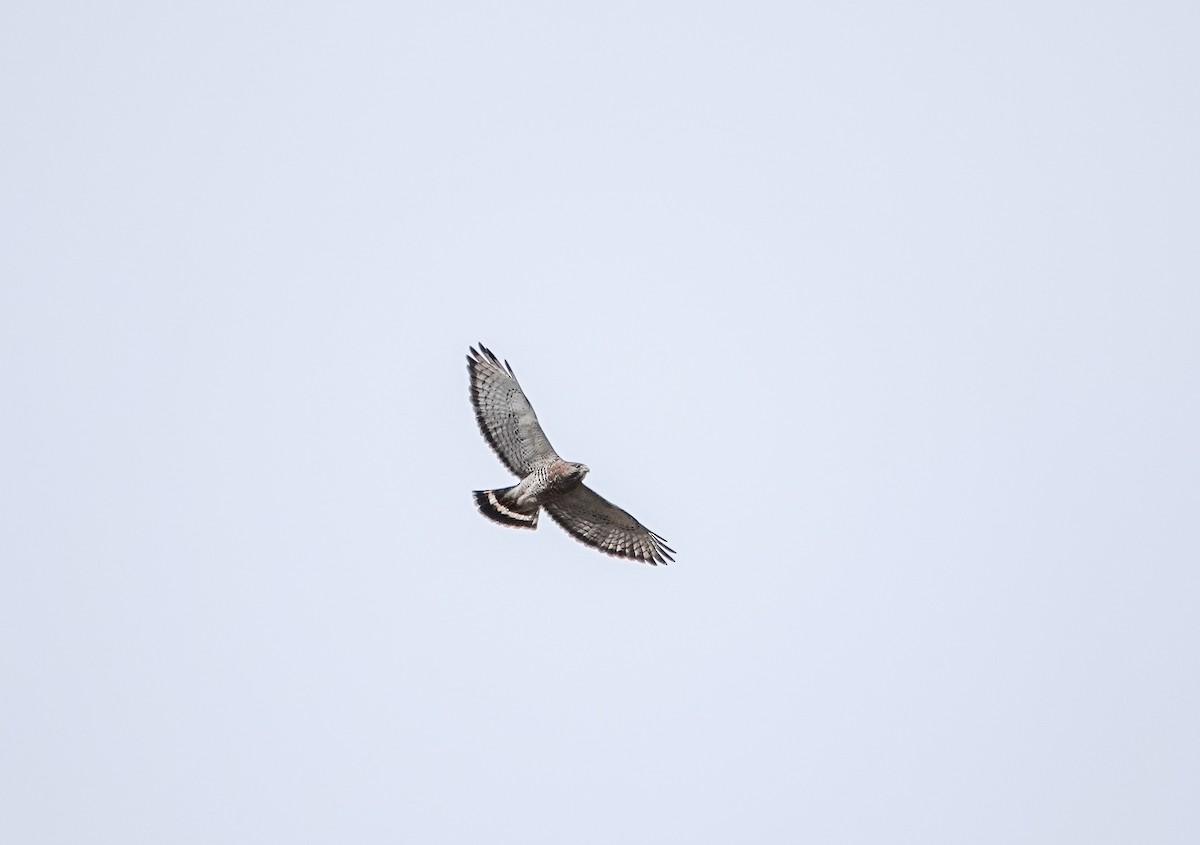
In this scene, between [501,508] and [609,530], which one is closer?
[501,508]

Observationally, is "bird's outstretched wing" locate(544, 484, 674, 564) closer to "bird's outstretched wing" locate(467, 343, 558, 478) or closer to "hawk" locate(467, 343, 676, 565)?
"hawk" locate(467, 343, 676, 565)

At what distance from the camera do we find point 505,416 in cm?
2372

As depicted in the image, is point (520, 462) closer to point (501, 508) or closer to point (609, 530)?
point (501, 508)

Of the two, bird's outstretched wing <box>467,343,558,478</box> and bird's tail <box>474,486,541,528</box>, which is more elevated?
bird's outstretched wing <box>467,343,558,478</box>

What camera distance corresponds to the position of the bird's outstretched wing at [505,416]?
2355cm

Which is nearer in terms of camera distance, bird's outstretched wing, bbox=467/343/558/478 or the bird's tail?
bird's outstretched wing, bbox=467/343/558/478

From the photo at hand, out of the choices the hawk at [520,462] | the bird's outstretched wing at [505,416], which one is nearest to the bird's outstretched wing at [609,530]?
the hawk at [520,462]

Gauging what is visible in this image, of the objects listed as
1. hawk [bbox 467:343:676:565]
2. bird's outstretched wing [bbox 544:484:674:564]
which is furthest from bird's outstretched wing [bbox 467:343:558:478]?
bird's outstretched wing [bbox 544:484:674:564]

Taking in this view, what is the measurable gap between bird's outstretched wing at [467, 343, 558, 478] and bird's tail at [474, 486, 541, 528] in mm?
369

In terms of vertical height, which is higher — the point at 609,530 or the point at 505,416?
the point at 505,416

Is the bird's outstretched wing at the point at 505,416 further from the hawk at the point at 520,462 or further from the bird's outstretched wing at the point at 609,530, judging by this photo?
the bird's outstretched wing at the point at 609,530

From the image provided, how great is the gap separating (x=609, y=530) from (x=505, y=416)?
7.73 ft

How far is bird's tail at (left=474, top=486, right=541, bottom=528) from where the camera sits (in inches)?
944

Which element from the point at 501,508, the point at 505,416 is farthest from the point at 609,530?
the point at 505,416
